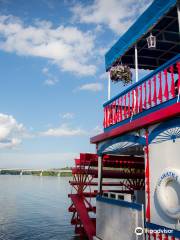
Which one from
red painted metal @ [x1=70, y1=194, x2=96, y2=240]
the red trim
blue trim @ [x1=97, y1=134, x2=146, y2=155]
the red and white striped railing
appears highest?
the red trim

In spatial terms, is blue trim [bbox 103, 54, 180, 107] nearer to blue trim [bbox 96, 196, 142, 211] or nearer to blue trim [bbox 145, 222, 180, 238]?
blue trim [bbox 96, 196, 142, 211]

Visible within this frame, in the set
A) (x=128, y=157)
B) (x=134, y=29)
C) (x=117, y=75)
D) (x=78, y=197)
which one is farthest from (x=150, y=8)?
(x=78, y=197)

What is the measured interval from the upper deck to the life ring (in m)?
1.15

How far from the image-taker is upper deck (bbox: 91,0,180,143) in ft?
22.7

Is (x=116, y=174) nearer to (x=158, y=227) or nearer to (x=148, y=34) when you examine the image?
(x=148, y=34)

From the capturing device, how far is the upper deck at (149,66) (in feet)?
22.7

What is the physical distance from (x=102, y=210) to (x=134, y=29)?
17.7ft

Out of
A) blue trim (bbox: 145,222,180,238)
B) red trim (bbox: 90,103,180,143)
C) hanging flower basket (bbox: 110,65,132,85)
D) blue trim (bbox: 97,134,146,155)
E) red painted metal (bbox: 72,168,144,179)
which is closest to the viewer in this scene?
blue trim (bbox: 145,222,180,238)

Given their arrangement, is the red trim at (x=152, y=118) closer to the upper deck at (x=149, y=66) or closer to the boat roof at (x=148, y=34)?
the upper deck at (x=149, y=66)

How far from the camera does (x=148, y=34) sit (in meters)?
9.01

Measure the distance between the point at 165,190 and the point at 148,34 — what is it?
4.66 m

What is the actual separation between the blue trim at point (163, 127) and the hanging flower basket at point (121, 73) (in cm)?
380

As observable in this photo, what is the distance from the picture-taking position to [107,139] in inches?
391

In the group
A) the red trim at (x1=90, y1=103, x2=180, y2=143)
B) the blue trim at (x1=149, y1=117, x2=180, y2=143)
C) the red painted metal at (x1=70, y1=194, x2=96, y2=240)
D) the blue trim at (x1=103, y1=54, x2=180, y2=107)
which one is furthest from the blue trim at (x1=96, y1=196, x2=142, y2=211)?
the blue trim at (x1=103, y1=54, x2=180, y2=107)
